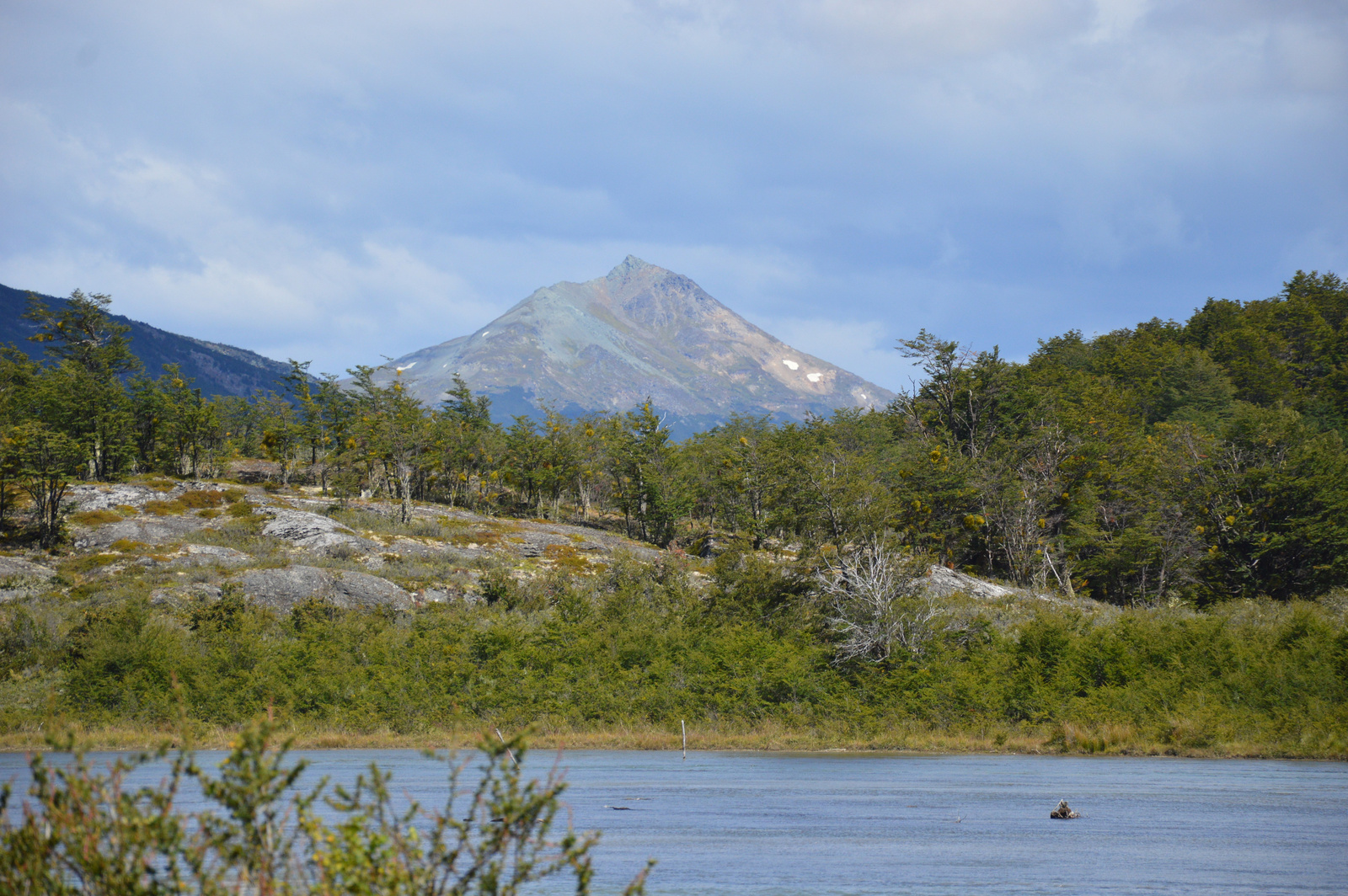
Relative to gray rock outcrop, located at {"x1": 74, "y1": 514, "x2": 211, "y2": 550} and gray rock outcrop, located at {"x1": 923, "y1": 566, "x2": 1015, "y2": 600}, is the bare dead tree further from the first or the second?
gray rock outcrop, located at {"x1": 74, "y1": 514, "x2": 211, "y2": 550}

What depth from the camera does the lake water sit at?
1115 cm

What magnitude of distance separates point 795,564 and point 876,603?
639 cm

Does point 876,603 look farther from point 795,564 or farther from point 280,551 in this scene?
point 280,551

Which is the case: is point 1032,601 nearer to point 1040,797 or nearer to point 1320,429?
point 1040,797

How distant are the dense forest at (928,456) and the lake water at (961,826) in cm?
2055

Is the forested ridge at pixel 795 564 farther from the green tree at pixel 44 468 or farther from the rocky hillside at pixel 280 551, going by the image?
the rocky hillside at pixel 280 551

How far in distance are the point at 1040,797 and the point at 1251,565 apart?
44880mm

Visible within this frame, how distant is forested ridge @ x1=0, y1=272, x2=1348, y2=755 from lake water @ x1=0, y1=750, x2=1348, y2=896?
988 cm

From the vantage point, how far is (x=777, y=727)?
36.5 meters

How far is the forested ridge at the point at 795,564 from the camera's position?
35.6 meters

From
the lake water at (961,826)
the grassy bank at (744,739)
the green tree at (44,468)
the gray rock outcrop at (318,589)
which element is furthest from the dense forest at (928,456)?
the lake water at (961,826)

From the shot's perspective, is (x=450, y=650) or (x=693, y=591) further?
(x=693, y=591)

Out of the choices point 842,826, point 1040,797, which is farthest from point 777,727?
point 842,826

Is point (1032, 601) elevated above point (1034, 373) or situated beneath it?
situated beneath
